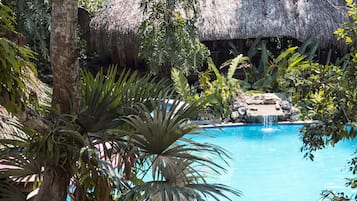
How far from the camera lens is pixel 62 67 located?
235 cm

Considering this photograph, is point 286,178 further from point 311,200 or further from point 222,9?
point 222,9

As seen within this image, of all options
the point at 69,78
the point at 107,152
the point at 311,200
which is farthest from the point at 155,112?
the point at 311,200

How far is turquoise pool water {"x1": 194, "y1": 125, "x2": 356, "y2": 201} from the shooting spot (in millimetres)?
5837

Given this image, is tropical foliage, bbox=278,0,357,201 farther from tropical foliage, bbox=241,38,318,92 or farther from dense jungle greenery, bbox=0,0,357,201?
tropical foliage, bbox=241,38,318,92

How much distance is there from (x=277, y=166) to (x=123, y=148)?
16.5ft

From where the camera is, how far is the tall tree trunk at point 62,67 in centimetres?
234

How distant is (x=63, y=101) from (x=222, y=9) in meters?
9.03

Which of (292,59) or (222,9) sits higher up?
(222,9)

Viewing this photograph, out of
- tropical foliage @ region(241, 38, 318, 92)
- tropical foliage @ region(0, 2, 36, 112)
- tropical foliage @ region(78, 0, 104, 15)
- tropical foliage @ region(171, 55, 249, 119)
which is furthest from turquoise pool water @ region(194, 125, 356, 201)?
tropical foliage @ region(78, 0, 104, 15)

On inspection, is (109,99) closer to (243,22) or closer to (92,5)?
(243,22)

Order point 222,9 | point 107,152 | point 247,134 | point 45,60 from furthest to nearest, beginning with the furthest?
point 222,9, point 45,60, point 247,134, point 107,152

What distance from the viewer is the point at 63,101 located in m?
2.40

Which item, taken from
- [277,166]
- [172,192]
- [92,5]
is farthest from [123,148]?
[92,5]

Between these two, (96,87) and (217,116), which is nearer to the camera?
(96,87)
